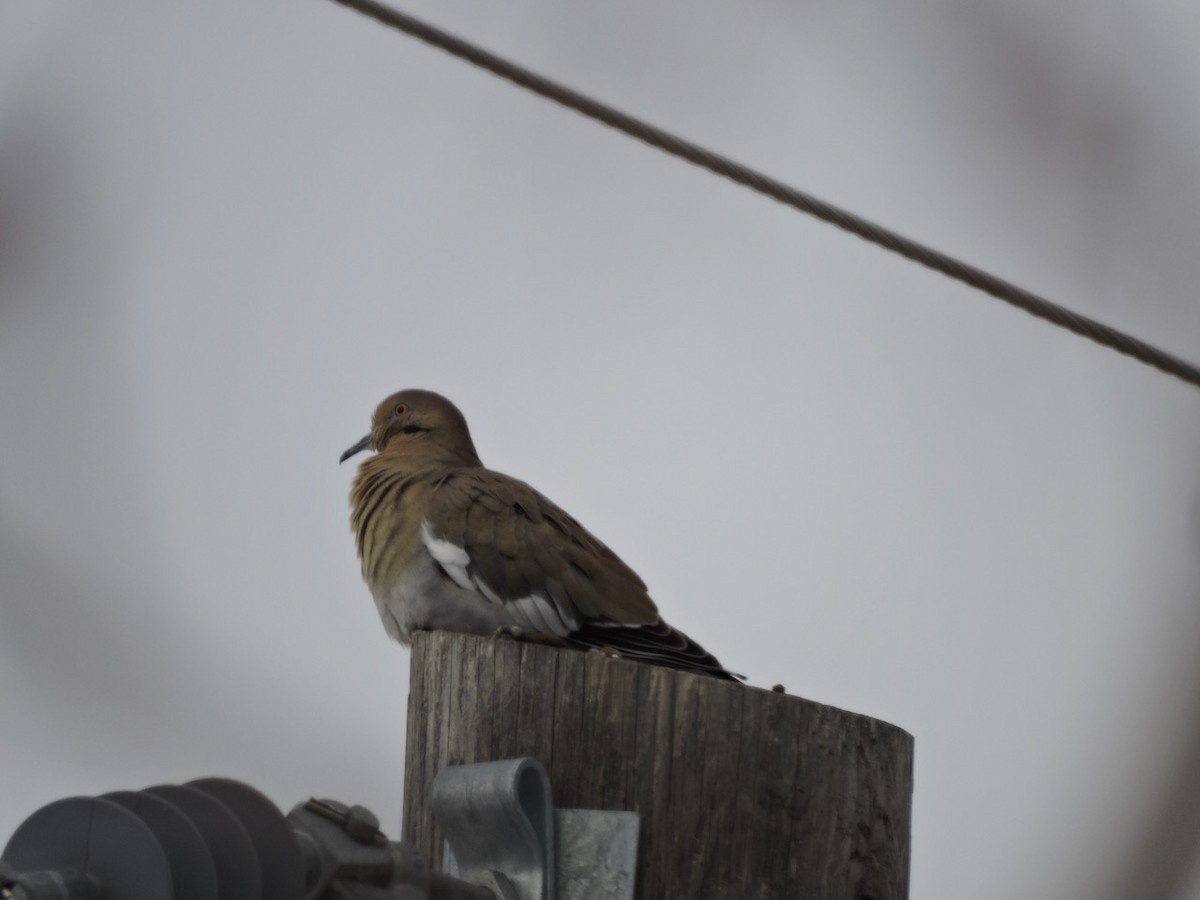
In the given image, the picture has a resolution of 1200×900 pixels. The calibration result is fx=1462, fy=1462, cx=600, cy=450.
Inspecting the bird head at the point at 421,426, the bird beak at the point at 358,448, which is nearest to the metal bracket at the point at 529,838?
the bird head at the point at 421,426

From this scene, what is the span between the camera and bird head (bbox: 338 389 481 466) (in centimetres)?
566

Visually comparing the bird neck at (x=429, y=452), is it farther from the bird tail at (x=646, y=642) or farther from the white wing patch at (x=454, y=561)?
the bird tail at (x=646, y=642)

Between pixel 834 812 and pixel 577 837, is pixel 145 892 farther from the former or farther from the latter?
pixel 834 812

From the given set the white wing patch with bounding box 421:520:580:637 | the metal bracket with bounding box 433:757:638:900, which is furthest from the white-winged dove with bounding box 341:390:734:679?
the metal bracket with bounding box 433:757:638:900

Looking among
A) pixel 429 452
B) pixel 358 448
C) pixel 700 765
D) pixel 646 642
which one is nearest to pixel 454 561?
pixel 646 642

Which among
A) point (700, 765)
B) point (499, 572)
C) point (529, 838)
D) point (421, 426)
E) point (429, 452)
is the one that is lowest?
point (529, 838)

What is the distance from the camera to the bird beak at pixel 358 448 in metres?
5.98

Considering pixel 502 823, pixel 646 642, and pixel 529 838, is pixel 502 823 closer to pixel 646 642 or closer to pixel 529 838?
pixel 529 838

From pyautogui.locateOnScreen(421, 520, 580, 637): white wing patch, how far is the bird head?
1.20 metres

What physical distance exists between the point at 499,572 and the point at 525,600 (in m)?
0.12

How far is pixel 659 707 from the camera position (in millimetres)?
2197

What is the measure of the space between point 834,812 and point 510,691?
53 centimetres

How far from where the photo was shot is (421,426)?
5742mm

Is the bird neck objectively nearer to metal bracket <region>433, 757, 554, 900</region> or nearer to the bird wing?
the bird wing
